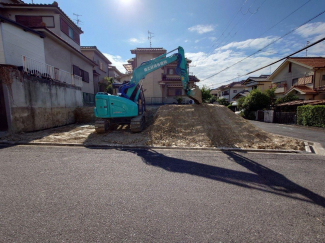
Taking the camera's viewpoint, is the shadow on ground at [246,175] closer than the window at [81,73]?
Yes

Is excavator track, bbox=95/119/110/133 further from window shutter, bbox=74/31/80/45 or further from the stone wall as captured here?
window shutter, bbox=74/31/80/45

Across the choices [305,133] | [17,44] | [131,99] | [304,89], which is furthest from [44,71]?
[304,89]

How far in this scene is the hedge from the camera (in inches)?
469

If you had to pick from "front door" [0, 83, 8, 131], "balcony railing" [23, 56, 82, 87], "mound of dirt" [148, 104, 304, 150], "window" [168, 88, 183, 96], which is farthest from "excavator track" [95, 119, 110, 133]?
"window" [168, 88, 183, 96]

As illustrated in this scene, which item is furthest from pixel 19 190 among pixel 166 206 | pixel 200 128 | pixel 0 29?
pixel 0 29

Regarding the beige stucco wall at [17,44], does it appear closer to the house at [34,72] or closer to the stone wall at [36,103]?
the house at [34,72]

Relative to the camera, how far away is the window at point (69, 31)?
Answer: 1499 cm

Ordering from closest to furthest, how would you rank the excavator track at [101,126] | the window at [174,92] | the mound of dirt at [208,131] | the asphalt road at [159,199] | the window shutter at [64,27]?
1. the asphalt road at [159,199]
2. the mound of dirt at [208,131]
3. the excavator track at [101,126]
4. the window shutter at [64,27]
5. the window at [174,92]

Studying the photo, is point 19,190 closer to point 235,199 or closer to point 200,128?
point 235,199

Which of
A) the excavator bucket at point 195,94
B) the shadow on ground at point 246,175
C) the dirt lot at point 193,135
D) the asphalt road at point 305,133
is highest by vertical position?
the excavator bucket at point 195,94

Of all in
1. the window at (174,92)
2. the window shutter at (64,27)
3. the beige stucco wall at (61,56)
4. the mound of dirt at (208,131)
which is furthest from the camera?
the window at (174,92)

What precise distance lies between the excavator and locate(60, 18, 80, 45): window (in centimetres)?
1207

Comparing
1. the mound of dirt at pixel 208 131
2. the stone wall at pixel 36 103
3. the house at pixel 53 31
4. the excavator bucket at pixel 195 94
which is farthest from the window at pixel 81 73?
the excavator bucket at pixel 195 94

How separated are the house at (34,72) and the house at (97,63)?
521 centimetres
